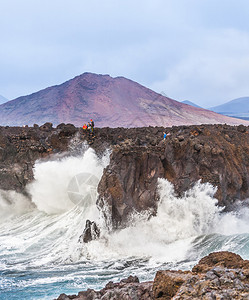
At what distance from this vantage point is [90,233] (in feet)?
39.7

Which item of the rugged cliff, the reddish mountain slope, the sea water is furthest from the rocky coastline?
the reddish mountain slope

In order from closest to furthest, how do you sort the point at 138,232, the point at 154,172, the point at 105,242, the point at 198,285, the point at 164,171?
the point at 198,285 < the point at 105,242 < the point at 138,232 < the point at 154,172 < the point at 164,171

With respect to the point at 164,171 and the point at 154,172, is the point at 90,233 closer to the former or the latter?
the point at 154,172

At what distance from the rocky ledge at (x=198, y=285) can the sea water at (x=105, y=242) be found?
2.93 meters

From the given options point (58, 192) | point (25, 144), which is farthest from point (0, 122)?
point (58, 192)

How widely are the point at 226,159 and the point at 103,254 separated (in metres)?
6.43

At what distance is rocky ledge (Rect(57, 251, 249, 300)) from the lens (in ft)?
14.4

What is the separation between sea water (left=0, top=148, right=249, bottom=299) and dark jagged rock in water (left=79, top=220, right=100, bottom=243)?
0.18 m

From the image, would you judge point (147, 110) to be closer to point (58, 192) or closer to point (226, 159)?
point (58, 192)

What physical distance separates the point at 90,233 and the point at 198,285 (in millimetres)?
7854

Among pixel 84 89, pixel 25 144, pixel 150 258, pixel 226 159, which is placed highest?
pixel 84 89

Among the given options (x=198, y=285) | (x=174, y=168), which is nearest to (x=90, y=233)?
(x=174, y=168)

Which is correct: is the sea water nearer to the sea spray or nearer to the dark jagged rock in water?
the sea spray

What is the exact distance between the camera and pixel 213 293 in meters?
4.35
